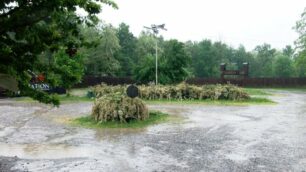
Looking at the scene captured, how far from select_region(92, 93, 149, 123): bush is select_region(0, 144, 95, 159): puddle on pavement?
15.0 feet

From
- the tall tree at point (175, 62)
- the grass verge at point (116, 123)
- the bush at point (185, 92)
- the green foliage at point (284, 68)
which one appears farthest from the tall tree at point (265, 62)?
the grass verge at point (116, 123)

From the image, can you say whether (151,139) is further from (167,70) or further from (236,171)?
(167,70)

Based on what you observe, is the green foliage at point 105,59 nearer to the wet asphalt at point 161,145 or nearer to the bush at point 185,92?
the bush at point 185,92

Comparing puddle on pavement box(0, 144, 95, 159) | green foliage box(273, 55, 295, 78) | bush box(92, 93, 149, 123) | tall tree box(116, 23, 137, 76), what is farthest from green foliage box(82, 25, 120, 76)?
puddle on pavement box(0, 144, 95, 159)

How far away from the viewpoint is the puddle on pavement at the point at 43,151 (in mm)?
10477

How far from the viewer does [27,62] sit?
226 inches

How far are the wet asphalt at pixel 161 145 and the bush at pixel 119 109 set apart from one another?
3.87 ft

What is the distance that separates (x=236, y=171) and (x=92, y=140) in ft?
17.3

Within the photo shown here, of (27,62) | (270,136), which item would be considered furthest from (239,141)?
(27,62)

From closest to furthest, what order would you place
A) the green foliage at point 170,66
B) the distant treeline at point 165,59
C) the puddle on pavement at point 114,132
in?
the puddle on pavement at point 114,132 → the green foliage at point 170,66 → the distant treeline at point 165,59

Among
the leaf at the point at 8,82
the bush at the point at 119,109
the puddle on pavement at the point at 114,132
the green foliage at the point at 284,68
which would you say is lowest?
the puddle on pavement at the point at 114,132

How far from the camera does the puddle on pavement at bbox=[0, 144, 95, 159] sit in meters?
10.5

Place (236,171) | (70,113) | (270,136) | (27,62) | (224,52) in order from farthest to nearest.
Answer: (224,52), (70,113), (270,136), (236,171), (27,62)

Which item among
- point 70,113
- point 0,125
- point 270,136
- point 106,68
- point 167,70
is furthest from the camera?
point 106,68
